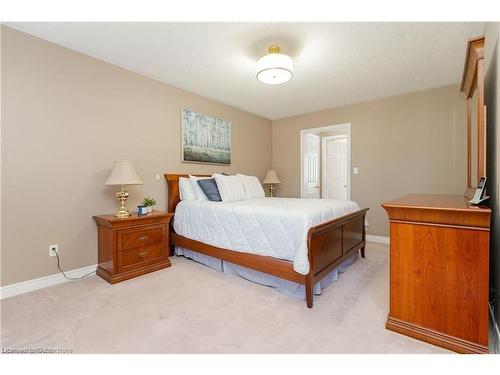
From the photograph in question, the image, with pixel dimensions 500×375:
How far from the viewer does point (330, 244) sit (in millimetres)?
2242

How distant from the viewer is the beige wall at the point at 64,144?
2.15 meters

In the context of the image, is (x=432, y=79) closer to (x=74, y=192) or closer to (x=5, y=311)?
(x=74, y=192)

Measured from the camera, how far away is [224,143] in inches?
167

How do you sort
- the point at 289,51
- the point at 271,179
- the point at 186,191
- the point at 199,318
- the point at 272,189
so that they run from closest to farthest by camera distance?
the point at 199,318 < the point at 289,51 < the point at 186,191 < the point at 271,179 < the point at 272,189

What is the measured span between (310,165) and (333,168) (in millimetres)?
736

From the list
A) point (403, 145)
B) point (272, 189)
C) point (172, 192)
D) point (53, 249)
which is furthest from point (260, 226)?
point (403, 145)

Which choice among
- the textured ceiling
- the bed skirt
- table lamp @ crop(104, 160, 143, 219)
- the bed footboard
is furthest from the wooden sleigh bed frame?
the textured ceiling

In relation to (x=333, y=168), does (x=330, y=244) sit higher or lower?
lower

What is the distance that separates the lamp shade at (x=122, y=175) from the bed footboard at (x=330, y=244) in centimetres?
193

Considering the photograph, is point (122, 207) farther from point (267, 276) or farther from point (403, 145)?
point (403, 145)

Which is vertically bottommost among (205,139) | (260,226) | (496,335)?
(496,335)

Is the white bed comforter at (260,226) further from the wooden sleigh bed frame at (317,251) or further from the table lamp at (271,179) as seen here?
the table lamp at (271,179)
